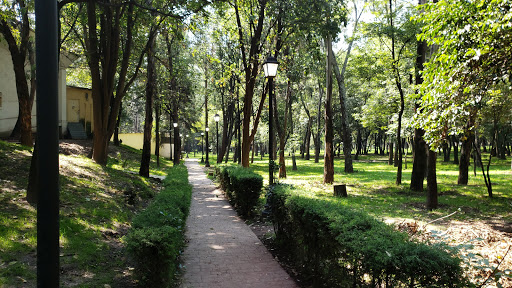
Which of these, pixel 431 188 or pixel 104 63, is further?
pixel 104 63

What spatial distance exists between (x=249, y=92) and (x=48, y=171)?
1061 centimetres

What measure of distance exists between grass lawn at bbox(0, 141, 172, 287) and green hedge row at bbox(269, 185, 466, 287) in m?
2.39

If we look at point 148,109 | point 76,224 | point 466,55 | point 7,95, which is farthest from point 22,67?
point 466,55

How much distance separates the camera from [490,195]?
1173cm

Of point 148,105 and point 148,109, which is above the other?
point 148,105

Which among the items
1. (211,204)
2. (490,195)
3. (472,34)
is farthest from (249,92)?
(490,195)

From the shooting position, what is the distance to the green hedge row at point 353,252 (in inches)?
100.0

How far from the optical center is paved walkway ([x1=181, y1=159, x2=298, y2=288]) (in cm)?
456

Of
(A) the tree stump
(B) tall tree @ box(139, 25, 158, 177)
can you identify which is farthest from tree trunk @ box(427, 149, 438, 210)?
(B) tall tree @ box(139, 25, 158, 177)

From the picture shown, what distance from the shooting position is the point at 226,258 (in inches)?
217

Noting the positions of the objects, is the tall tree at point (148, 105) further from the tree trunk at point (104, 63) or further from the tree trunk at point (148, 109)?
the tree trunk at point (104, 63)

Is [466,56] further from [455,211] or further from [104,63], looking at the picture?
[104,63]

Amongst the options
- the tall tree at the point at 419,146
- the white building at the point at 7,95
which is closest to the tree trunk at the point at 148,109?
the white building at the point at 7,95

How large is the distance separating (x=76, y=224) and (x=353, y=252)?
532 centimetres
